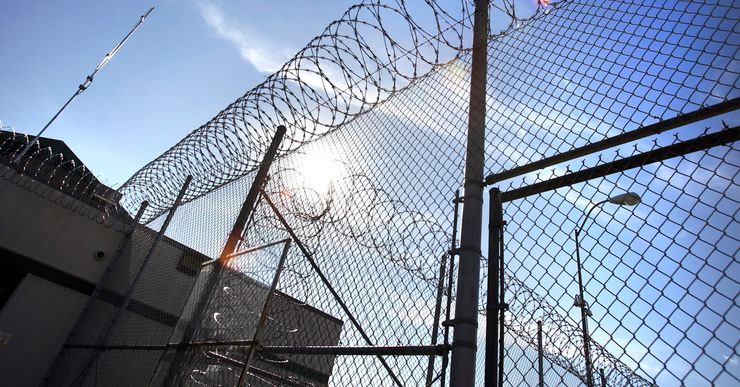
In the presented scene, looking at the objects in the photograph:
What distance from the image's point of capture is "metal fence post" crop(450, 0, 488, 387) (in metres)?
1.84

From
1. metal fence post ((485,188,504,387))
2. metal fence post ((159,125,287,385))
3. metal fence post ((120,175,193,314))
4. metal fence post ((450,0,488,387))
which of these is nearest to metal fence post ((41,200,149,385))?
metal fence post ((120,175,193,314))

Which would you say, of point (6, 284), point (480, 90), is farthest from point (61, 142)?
point (480, 90)

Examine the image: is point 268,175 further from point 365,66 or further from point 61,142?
point 61,142

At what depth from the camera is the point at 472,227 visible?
2.16 meters

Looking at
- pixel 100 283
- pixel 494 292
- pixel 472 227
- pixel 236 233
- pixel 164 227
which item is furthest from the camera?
pixel 100 283

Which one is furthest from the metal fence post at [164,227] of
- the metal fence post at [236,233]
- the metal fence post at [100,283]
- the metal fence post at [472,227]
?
the metal fence post at [472,227]

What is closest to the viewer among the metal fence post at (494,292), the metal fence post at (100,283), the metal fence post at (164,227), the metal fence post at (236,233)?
the metal fence post at (494,292)

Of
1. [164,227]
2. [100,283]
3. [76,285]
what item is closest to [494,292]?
[164,227]

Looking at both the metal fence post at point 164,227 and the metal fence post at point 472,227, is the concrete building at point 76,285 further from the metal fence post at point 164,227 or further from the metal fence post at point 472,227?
the metal fence post at point 472,227

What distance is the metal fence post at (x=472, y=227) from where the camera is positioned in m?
1.84

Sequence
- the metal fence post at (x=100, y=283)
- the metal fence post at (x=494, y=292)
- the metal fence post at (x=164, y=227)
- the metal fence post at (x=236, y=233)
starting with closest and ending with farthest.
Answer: the metal fence post at (x=494, y=292)
the metal fence post at (x=236, y=233)
the metal fence post at (x=164, y=227)
the metal fence post at (x=100, y=283)

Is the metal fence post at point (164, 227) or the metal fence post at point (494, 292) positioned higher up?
the metal fence post at point (164, 227)

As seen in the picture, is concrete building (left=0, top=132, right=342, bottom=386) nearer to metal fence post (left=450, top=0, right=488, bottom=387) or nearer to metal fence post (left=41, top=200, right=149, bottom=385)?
metal fence post (left=41, top=200, right=149, bottom=385)

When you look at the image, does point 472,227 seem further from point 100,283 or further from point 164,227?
point 100,283
